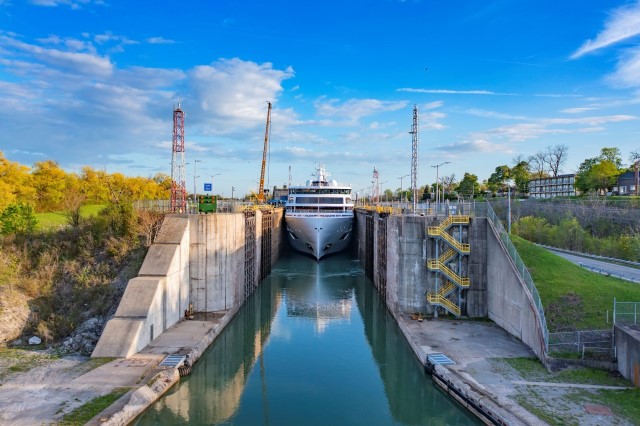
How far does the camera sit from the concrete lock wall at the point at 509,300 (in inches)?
857

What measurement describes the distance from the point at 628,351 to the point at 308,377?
50.3ft

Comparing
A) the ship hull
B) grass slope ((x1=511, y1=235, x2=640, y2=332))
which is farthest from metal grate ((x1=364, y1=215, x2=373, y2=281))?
grass slope ((x1=511, y1=235, x2=640, y2=332))

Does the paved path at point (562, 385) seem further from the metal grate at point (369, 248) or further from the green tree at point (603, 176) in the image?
the green tree at point (603, 176)

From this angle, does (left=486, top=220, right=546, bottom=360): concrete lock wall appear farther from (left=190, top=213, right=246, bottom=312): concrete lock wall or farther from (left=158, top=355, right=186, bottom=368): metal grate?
(left=190, top=213, right=246, bottom=312): concrete lock wall

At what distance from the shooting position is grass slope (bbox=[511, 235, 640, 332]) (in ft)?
71.1

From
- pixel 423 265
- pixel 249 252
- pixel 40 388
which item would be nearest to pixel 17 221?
pixel 249 252

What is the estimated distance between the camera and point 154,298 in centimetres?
2373

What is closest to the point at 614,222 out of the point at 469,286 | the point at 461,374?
the point at 469,286

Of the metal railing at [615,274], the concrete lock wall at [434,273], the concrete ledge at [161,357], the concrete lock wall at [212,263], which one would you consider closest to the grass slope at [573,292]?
the metal railing at [615,274]

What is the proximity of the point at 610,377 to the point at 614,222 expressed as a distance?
4167cm

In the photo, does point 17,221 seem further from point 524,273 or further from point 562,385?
point 562,385

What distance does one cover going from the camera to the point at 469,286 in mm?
28719

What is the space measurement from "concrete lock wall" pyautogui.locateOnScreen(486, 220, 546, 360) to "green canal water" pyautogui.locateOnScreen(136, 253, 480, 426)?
624 centimetres

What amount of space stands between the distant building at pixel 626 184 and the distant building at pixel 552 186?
2223 centimetres
